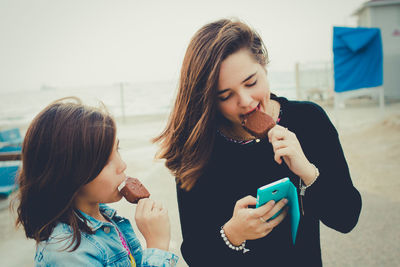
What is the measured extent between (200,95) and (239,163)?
416 mm

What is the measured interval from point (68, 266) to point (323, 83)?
1630 cm

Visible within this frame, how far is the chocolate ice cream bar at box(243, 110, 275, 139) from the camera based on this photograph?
52.6 inches

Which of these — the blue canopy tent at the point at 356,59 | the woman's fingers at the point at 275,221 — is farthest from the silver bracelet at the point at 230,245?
the blue canopy tent at the point at 356,59

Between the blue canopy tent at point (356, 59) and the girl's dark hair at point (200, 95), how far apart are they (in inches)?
255

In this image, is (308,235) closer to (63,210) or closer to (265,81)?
(265,81)

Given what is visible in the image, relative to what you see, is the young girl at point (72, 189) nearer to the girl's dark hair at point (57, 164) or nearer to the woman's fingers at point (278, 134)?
the girl's dark hair at point (57, 164)

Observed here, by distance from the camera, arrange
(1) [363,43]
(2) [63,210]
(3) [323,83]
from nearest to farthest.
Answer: (2) [63,210] < (1) [363,43] < (3) [323,83]


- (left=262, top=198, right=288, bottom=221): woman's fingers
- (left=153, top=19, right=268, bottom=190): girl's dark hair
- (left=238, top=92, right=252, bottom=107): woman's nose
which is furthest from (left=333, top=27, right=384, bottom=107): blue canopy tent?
(left=262, top=198, right=288, bottom=221): woman's fingers

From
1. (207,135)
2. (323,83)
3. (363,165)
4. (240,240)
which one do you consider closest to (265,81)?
(207,135)

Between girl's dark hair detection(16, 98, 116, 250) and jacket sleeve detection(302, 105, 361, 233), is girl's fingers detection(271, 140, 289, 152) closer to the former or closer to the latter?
jacket sleeve detection(302, 105, 361, 233)

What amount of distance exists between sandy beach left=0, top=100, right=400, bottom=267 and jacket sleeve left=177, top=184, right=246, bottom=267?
0.59 meters

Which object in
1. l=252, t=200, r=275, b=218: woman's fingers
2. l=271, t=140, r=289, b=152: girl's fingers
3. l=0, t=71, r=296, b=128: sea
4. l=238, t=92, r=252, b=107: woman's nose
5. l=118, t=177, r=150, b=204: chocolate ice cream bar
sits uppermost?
l=238, t=92, r=252, b=107: woman's nose

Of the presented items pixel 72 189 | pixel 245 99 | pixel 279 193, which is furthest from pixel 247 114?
pixel 72 189

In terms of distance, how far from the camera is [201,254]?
140cm
